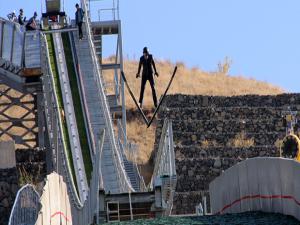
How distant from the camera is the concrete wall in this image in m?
24.2

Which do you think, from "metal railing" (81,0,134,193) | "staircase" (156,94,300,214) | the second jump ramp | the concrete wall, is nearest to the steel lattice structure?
"staircase" (156,94,300,214)

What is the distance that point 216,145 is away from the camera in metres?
54.8

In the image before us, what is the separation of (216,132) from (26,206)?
31597 millimetres

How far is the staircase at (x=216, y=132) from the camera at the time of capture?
5106cm

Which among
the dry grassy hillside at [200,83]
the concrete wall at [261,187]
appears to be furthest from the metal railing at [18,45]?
the concrete wall at [261,187]

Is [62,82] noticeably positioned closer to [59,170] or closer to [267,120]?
[59,170]

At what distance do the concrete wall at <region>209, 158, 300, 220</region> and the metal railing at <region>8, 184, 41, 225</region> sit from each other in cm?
396

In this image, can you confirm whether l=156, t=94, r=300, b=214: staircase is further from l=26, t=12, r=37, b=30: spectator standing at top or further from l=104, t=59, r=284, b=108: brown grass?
l=104, t=59, r=284, b=108: brown grass

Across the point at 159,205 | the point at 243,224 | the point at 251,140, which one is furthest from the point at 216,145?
the point at 243,224

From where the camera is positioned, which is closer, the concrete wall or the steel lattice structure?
the concrete wall

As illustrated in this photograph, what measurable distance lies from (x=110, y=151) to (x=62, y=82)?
7.20 m

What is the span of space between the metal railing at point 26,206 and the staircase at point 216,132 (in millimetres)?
23621

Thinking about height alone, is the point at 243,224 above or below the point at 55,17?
below

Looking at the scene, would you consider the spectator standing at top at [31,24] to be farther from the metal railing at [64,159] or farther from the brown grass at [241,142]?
the brown grass at [241,142]
